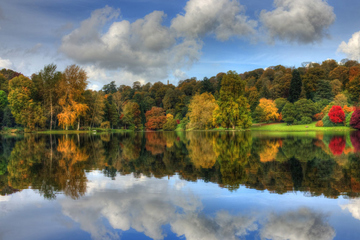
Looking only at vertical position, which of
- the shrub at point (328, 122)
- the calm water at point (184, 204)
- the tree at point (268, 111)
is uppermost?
the tree at point (268, 111)

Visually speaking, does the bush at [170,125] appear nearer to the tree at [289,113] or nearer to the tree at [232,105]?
the tree at [232,105]

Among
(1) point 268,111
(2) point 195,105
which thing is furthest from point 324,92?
(2) point 195,105

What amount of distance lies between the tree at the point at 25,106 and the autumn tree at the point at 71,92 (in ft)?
16.6

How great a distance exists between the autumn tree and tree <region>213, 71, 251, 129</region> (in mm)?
29107

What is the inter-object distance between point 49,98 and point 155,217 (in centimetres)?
5752

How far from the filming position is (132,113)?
260 feet

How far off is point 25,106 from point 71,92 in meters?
10.3

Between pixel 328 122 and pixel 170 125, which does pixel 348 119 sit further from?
pixel 170 125

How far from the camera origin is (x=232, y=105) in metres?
53.5

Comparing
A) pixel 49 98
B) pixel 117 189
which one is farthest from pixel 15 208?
pixel 49 98

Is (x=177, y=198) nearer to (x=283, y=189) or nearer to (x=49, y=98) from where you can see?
(x=283, y=189)

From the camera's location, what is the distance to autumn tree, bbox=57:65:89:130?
167 feet

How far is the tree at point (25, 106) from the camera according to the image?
51.7m

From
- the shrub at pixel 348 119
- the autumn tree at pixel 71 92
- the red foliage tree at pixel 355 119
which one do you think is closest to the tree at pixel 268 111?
the shrub at pixel 348 119
